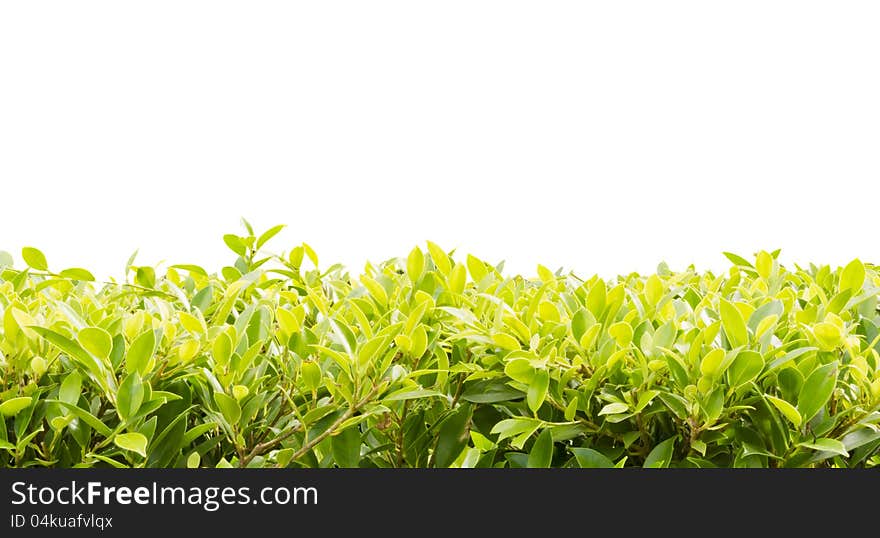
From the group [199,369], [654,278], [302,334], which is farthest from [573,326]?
[199,369]

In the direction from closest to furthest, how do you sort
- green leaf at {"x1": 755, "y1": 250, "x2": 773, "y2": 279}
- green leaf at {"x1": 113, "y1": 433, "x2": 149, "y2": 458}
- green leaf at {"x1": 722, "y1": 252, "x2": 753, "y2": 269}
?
green leaf at {"x1": 113, "y1": 433, "x2": 149, "y2": 458} < green leaf at {"x1": 755, "y1": 250, "x2": 773, "y2": 279} < green leaf at {"x1": 722, "y1": 252, "x2": 753, "y2": 269}

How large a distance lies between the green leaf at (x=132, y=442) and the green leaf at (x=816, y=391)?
5.00 ft

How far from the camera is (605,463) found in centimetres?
233

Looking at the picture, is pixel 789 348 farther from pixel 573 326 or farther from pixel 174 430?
pixel 174 430

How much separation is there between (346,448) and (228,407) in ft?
1.02

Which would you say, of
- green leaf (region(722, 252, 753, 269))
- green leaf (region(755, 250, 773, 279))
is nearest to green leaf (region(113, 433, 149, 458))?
green leaf (region(755, 250, 773, 279))

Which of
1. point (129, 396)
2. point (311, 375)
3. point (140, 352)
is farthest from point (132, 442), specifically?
point (311, 375)

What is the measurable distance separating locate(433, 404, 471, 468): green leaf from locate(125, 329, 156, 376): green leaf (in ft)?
2.47

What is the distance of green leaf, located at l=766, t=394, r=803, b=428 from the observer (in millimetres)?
2246

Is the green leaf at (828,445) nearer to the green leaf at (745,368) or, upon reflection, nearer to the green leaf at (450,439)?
the green leaf at (745,368)

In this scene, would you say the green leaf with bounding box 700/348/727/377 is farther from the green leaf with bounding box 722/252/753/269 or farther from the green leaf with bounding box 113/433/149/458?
the green leaf with bounding box 722/252/753/269

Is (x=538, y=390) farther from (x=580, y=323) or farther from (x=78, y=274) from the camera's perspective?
(x=78, y=274)

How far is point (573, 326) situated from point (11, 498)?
1.41 m

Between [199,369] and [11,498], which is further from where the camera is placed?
[199,369]
